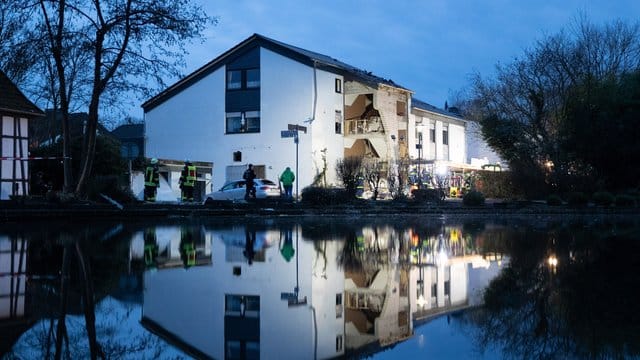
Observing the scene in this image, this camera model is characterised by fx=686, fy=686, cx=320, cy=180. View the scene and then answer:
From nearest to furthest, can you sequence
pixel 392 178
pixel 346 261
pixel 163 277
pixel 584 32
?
pixel 163 277 → pixel 346 261 → pixel 392 178 → pixel 584 32

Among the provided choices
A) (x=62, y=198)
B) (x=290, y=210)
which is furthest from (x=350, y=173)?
(x=62, y=198)

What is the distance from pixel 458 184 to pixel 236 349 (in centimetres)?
4542

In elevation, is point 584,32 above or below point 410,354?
above

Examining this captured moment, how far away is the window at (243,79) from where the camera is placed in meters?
49.3

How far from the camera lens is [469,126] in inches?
2586

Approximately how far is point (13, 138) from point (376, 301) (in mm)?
27076

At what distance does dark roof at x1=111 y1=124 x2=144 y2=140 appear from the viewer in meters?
73.2

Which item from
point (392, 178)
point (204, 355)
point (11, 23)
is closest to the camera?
point (204, 355)

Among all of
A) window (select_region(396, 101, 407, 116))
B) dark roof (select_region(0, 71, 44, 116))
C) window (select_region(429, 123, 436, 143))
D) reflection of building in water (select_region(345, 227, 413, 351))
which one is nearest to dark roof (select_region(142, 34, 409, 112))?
window (select_region(396, 101, 407, 116))

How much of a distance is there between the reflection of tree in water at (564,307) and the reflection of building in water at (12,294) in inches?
143

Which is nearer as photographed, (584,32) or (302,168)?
(584,32)

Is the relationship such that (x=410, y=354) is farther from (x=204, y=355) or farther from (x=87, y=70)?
(x=87, y=70)

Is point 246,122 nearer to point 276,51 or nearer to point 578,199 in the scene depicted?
point 276,51

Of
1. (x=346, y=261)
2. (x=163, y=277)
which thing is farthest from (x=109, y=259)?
(x=346, y=261)
